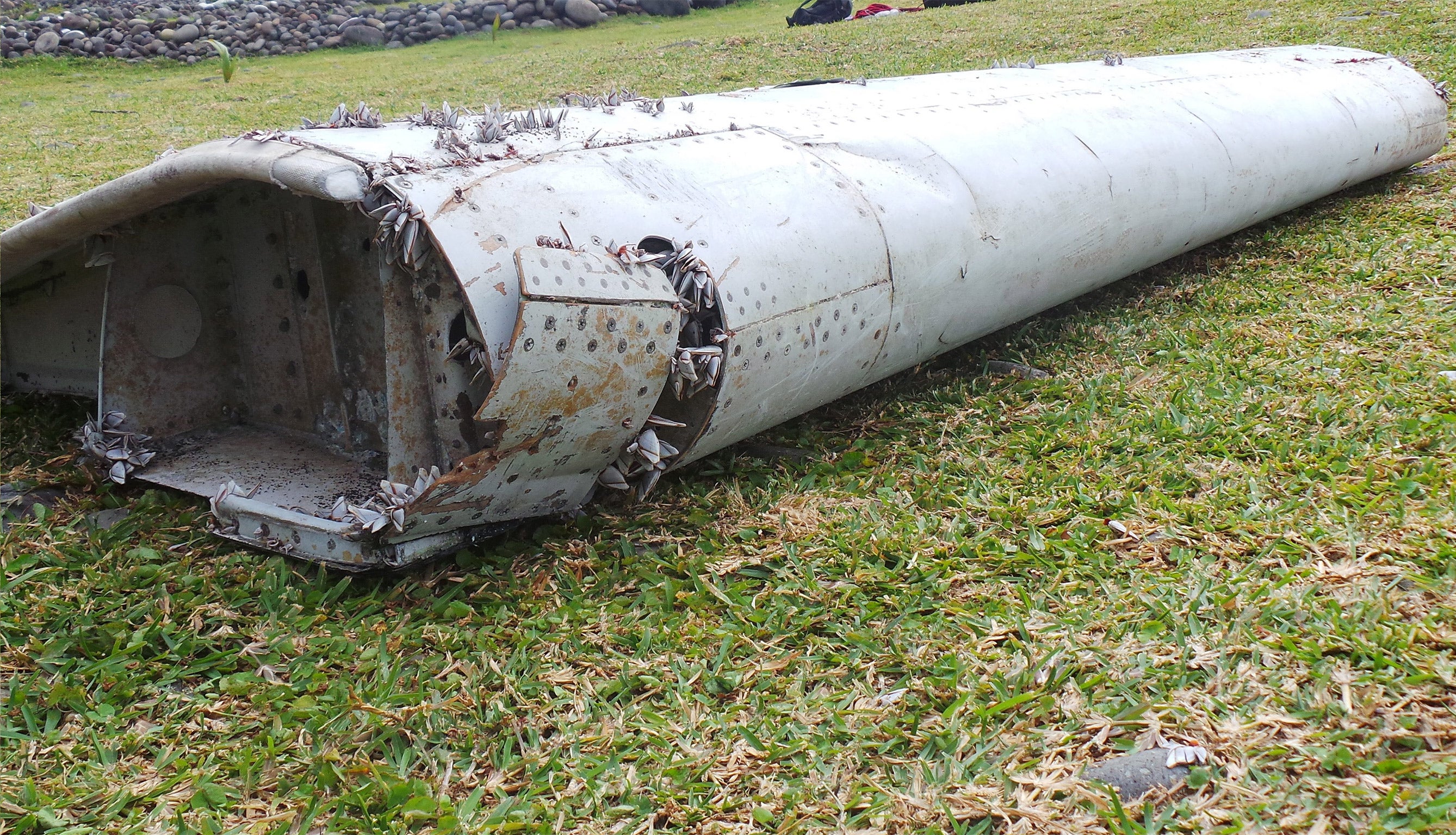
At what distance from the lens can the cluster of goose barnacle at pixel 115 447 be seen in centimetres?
298

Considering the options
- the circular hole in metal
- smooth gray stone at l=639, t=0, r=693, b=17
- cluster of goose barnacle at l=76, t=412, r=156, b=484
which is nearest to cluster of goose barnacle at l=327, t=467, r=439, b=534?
cluster of goose barnacle at l=76, t=412, r=156, b=484

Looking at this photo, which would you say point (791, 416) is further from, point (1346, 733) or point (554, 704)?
point (1346, 733)

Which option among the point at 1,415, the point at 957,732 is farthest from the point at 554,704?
Answer: the point at 1,415

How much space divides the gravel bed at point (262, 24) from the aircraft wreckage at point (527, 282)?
14.4 metres

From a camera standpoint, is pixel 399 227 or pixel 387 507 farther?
pixel 387 507

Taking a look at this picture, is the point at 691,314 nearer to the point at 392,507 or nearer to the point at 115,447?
the point at 392,507

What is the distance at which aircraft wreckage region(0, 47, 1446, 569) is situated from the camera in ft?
7.96

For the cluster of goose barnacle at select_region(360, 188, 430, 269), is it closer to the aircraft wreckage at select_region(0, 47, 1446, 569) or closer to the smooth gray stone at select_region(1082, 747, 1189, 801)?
the aircraft wreckage at select_region(0, 47, 1446, 569)

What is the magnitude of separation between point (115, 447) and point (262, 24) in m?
16.9

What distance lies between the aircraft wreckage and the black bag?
12.0 metres

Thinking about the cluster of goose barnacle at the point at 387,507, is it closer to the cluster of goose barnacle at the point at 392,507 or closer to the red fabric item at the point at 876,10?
the cluster of goose barnacle at the point at 392,507

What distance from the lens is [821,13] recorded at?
50.3ft

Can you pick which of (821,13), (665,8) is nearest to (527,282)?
(821,13)

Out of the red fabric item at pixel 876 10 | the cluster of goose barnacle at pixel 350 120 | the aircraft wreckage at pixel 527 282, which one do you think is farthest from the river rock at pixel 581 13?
the cluster of goose barnacle at pixel 350 120
